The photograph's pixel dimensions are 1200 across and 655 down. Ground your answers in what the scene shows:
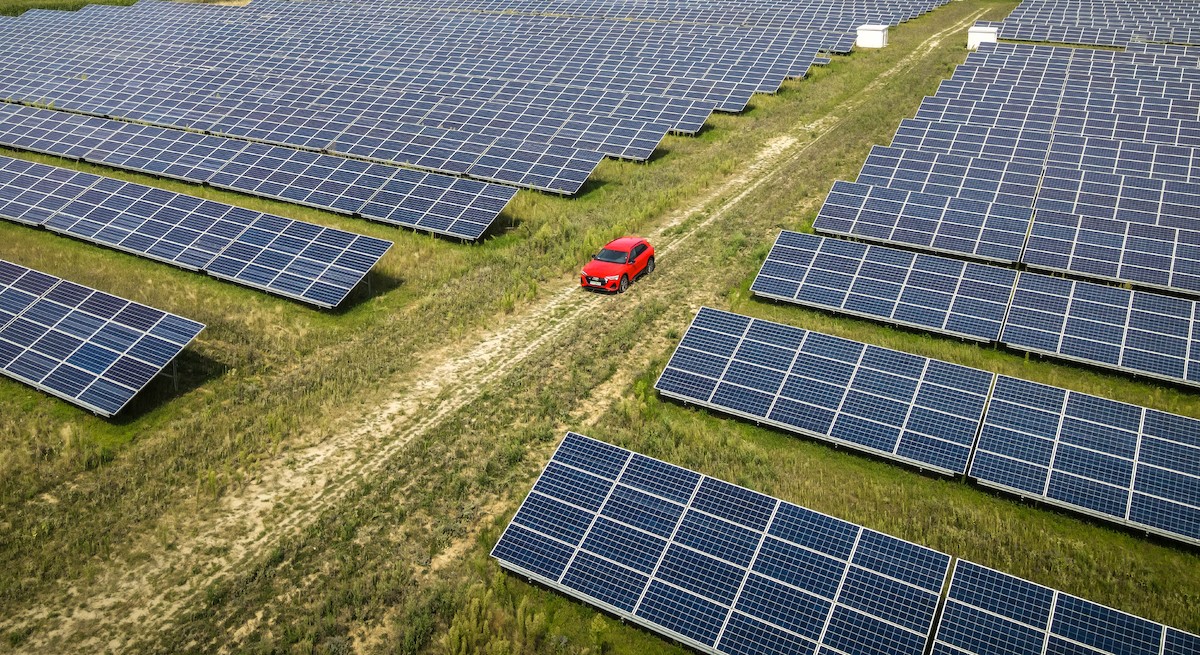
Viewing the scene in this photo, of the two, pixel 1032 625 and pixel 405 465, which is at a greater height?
pixel 1032 625

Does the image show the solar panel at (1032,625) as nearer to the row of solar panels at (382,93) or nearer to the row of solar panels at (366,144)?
the row of solar panels at (382,93)

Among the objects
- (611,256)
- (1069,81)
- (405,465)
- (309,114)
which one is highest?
(405,465)

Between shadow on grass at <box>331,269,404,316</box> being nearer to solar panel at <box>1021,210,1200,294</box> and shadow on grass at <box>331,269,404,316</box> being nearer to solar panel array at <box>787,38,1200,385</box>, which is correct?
solar panel array at <box>787,38,1200,385</box>

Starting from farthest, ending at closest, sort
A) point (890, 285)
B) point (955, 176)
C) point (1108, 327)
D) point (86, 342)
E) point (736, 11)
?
point (736, 11)
point (955, 176)
point (890, 285)
point (86, 342)
point (1108, 327)

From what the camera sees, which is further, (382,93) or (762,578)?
(382,93)

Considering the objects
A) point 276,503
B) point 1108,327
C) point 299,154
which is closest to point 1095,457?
point 1108,327

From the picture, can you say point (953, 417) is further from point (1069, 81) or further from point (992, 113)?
point (1069, 81)

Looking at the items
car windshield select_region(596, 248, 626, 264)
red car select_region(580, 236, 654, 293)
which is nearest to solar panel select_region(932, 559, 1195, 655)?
red car select_region(580, 236, 654, 293)

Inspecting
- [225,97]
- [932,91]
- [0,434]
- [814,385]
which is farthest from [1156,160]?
[225,97]
